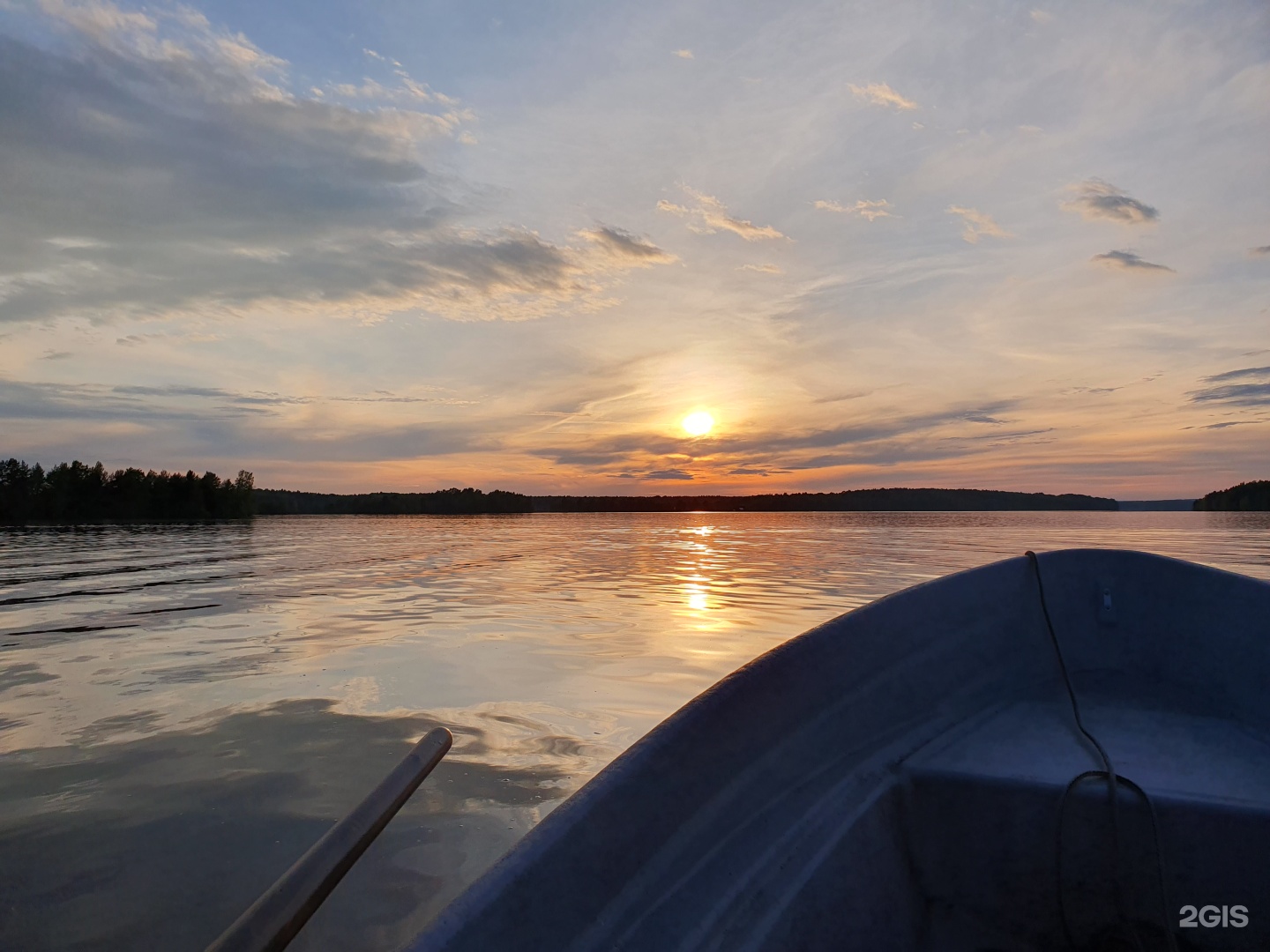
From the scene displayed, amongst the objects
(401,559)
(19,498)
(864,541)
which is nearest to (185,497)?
(19,498)

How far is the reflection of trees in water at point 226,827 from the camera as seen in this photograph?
2941 millimetres

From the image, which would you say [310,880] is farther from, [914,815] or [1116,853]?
[1116,853]

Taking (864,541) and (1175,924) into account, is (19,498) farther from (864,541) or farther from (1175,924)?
(1175,924)

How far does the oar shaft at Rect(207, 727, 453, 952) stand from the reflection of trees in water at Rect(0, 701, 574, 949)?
32.3 inches

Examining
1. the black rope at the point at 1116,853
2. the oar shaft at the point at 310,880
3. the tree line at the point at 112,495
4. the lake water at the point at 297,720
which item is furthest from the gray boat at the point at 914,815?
the tree line at the point at 112,495

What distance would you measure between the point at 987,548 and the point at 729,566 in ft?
37.9

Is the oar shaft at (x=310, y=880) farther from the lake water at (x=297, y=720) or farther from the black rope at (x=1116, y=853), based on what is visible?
the black rope at (x=1116, y=853)

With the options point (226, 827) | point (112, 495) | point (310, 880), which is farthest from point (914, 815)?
point (112, 495)

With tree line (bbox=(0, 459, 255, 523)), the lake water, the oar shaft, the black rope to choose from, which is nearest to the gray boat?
the black rope

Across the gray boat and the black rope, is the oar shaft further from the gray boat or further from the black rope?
the black rope

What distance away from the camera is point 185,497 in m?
77.9

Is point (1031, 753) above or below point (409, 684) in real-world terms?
above

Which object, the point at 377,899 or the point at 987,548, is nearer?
the point at 377,899

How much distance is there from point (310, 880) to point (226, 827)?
7.72 ft
